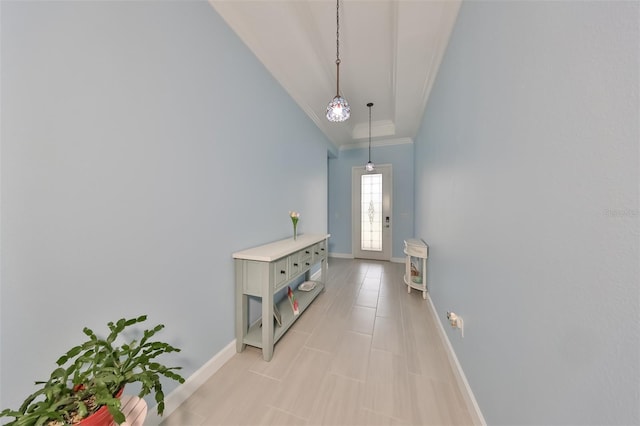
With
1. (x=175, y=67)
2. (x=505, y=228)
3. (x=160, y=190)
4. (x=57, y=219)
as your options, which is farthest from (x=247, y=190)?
(x=505, y=228)

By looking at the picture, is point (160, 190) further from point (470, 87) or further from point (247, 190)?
point (470, 87)

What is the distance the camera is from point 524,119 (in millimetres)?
768

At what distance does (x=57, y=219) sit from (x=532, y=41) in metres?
1.97

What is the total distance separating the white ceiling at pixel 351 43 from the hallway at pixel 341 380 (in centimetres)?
268

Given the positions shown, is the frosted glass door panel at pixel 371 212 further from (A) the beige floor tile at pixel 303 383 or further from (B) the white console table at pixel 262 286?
(A) the beige floor tile at pixel 303 383

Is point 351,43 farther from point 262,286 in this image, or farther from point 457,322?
point 457,322

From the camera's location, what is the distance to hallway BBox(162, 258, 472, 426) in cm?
116

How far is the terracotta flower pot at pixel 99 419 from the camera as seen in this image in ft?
1.91

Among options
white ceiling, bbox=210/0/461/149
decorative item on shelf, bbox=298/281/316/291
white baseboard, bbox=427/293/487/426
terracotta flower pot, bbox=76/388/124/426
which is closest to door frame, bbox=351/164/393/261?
white ceiling, bbox=210/0/461/149

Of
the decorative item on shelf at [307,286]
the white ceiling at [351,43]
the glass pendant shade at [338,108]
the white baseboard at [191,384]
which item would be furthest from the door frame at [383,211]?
the white baseboard at [191,384]

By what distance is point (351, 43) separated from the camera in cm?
196

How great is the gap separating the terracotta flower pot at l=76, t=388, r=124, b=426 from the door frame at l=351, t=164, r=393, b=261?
4.25m

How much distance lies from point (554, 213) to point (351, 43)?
2.20 m

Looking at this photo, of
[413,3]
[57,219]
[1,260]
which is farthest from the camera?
[413,3]
